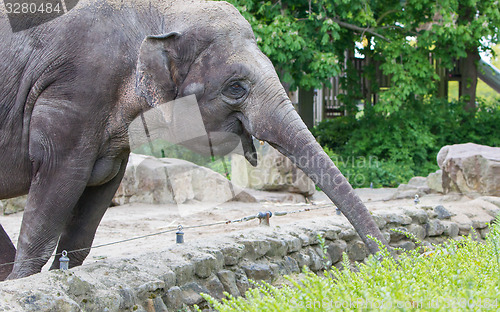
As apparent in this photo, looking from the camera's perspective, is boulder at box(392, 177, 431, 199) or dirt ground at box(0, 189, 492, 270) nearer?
dirt ground at box(0, 189, 492, 270)

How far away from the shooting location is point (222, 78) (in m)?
3.70

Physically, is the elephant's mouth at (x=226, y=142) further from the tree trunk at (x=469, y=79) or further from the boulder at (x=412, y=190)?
the tree trunk at (x=469, y=79)

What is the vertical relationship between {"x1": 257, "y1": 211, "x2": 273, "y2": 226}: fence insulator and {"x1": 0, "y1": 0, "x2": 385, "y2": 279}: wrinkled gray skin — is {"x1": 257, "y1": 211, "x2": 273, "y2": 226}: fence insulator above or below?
below

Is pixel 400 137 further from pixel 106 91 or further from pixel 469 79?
pixel 106 91

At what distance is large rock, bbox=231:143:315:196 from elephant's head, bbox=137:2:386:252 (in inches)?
268

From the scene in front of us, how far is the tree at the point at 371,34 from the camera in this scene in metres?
12.1

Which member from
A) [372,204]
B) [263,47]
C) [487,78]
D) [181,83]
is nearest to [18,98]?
[181,83]

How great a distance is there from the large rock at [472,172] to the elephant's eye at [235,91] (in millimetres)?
6638

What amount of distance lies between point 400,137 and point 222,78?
1156 cm

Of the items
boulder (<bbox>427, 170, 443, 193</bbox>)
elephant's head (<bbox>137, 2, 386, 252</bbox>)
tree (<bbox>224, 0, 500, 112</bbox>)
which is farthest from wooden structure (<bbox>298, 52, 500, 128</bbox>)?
elephant's head (<bbox>137, 2, 386, 252</bbox>)

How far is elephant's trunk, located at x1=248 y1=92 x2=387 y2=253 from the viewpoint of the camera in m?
3.47

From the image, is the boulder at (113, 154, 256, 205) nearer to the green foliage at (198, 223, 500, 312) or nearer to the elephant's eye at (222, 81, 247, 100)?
the elephant's eye at (222, 81, 247, 100)

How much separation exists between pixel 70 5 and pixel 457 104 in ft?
45.5

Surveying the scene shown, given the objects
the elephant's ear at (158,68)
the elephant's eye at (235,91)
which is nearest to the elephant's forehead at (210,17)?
the elephant's ear at (158,68)
